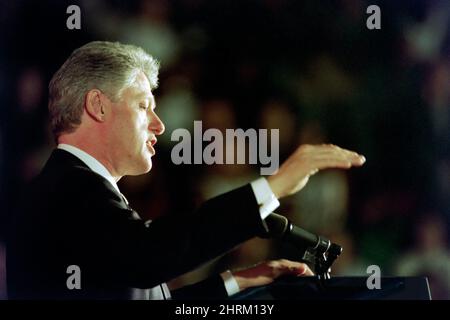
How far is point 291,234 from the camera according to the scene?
1.01m

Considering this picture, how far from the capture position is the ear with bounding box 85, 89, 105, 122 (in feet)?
4.21

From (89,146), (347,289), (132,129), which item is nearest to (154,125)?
(132,129)

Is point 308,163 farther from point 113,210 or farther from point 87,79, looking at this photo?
point 87,79

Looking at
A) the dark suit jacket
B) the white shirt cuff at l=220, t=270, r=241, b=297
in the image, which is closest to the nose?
the dark suit jacket

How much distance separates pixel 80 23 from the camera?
1.65m

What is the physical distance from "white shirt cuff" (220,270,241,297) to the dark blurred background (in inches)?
18.6

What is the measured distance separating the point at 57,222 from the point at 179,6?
86cm

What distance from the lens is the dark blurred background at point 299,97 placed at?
167 centimetres

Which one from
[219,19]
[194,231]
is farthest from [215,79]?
[194,231]

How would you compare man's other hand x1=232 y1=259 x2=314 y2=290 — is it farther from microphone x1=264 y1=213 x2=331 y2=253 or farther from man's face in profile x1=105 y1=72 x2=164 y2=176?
man's face in profile x1=105 y1=72 x2=164 y2=176

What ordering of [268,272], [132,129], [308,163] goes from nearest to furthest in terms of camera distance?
[308,163] → [268,272] → [132,129]

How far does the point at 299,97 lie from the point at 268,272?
2.28ft

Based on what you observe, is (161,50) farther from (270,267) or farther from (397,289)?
(397,289)

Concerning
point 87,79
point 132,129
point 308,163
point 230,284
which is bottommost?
point 230,284
